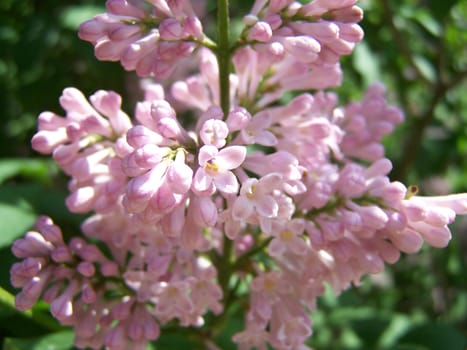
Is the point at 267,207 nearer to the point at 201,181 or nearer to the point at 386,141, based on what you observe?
the point at 201,181

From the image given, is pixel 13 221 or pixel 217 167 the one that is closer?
pixel 217 167

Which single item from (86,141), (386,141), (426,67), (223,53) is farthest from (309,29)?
(386,141)

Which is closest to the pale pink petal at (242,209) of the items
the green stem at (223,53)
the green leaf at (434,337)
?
the green stem at (223,53)

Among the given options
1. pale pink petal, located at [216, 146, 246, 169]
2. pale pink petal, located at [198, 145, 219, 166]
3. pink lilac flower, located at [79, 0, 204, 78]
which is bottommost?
pale pink petal, located at [216, 146, 246, 169]

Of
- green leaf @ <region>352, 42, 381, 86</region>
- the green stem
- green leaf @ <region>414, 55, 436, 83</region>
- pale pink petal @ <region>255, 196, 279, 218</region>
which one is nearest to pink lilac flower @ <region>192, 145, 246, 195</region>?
pale pink petal @ <region>255, 196, 279, 218</region>

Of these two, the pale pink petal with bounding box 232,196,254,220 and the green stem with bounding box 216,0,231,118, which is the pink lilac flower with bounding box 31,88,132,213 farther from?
the pale pink petal with bounding box 232,196,254,220

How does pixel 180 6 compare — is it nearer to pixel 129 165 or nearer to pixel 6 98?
pixel 129 165
